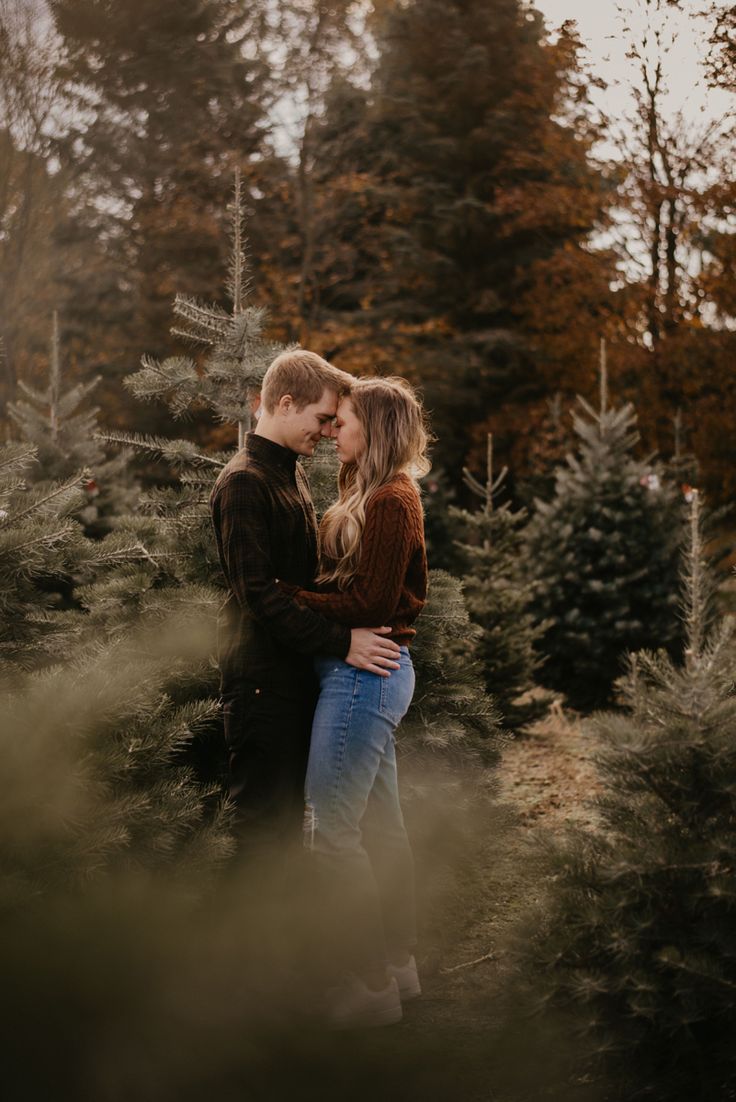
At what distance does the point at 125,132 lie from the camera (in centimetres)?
2016

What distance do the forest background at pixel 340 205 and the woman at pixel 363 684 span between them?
12133 mm

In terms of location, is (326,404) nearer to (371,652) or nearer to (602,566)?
(371,652)

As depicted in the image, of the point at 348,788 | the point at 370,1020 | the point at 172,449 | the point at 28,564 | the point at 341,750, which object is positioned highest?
the point at 172,449

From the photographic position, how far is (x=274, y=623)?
11.8ft

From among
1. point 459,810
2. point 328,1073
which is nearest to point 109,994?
point 328,1073

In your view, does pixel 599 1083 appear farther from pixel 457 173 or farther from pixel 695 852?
pixel 457 173

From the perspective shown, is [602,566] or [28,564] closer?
[28,564]

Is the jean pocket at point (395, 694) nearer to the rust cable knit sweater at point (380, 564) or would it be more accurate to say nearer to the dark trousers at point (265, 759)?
the rust cable knit sweater at point (380, 564)

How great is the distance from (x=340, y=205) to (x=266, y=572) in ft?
53.3

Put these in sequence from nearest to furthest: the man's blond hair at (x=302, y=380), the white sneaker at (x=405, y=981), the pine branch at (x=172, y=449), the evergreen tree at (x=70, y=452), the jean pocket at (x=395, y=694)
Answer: the jean pocket at (x=395, y=694) < the man's blond hair at (x=302, y=380) < the white sneaker at (x=405, y=981) < the pine branch at (x=172, y=449) < the evergreen tree at (x=70, y=452)

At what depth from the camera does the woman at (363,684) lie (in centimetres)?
363

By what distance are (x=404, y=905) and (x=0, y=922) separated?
1598mm

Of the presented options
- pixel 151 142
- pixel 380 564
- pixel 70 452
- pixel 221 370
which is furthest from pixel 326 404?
pixel 151 142

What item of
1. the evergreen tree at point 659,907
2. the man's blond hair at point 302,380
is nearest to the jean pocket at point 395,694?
the evergreen tree at point 659,907
